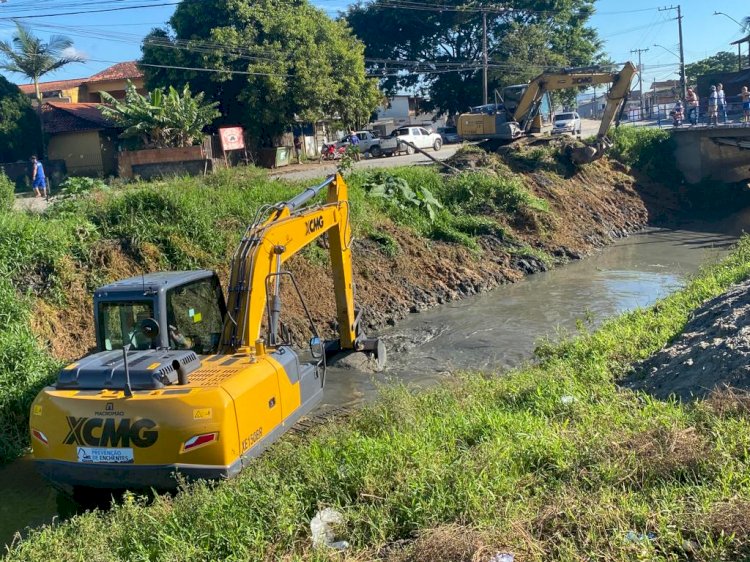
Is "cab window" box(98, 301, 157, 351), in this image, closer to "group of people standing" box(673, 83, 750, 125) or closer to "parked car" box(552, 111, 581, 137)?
"group of people standing" box(673, 83, 750, 125)

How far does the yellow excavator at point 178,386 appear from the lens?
6.66m

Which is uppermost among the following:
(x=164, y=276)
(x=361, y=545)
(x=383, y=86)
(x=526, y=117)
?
(x=383, y=86)

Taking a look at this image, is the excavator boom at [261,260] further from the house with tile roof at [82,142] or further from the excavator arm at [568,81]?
the house with tile roof at [82,142]

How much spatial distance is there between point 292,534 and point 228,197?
516 inches

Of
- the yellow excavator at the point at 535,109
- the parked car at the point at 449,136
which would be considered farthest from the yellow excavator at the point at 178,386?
the parked car at the point at 449,136

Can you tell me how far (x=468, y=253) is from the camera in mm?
20922

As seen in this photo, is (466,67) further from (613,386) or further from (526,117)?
(613,386)

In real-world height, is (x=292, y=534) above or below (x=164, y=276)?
below

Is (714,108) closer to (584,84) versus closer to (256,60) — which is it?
(584,84)

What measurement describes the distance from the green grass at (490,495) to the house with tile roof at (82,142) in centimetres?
3202

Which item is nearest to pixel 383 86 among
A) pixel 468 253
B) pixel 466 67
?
pixel 466 67

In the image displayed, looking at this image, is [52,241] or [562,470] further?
[52,241]

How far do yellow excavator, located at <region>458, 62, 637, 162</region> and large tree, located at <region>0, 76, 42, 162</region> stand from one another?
2100cm

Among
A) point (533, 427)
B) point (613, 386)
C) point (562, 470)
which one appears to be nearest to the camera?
point (562, 470)
